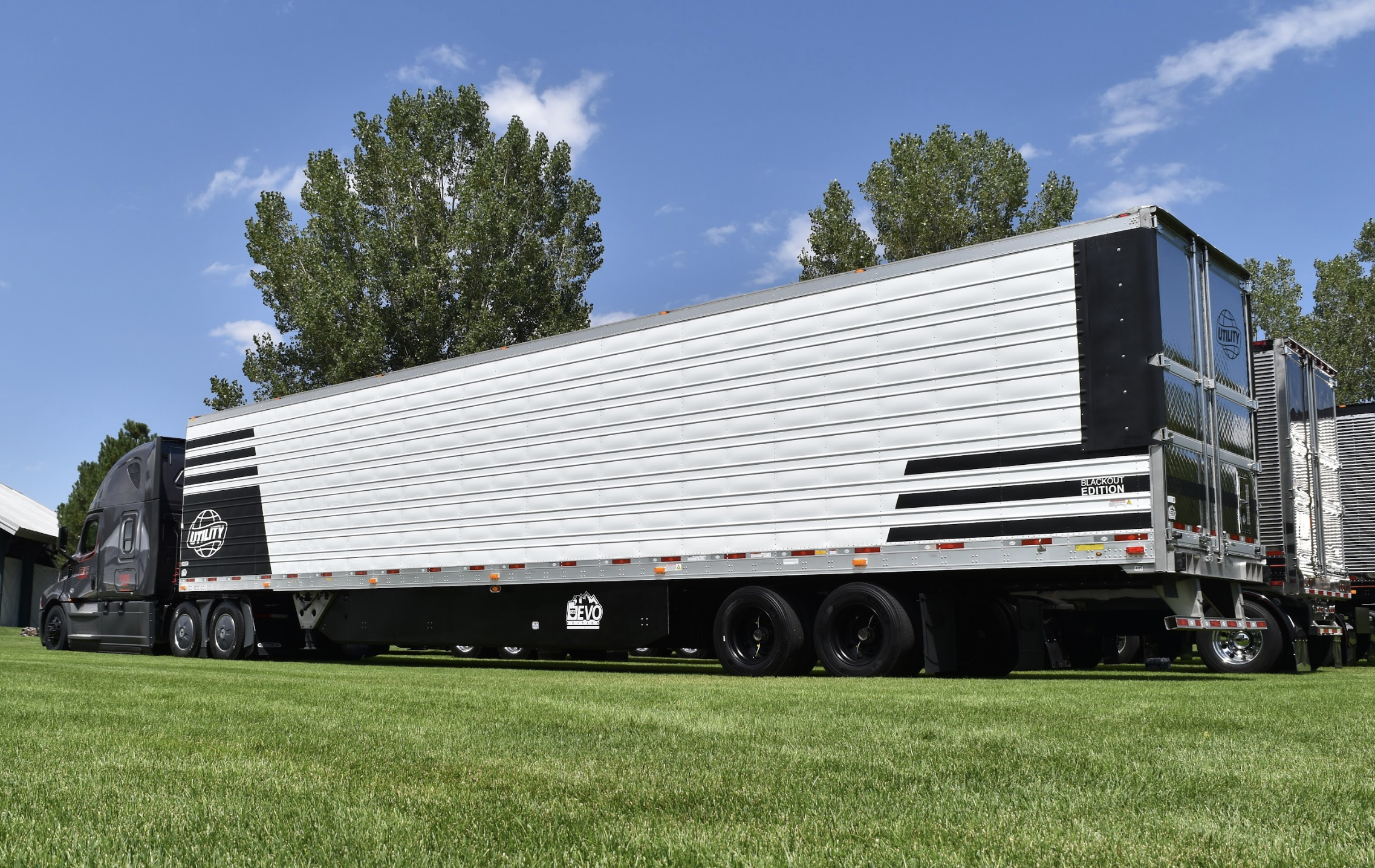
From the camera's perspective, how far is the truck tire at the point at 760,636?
13.6 meters

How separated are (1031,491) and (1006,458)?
1.36 feet

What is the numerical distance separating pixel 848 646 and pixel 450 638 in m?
6.54

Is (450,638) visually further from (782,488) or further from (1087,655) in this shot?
(1087,655)

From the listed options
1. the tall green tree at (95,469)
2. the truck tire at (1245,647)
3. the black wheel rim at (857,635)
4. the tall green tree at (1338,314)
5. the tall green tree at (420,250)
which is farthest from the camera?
the tall green tree at (95,469)

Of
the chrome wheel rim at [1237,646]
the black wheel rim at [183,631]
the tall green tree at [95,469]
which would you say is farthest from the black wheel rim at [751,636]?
the tall green tree at [95,469]

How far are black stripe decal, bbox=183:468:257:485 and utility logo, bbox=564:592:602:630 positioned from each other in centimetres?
734

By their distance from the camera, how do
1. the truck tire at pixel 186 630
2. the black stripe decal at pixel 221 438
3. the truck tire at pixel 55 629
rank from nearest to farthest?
the black stripe decal at pixel 221 438
the truck tire at pixel 186 630
the truck tire at pixel 55 629

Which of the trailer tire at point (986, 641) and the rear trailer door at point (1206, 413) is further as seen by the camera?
the trailer tire at point (986, 641)

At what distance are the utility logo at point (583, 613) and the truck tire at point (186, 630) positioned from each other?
346 inches

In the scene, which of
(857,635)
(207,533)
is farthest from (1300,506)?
(207,533)

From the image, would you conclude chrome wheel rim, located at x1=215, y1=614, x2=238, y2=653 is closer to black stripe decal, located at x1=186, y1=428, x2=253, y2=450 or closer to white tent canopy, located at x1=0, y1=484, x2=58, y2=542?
black stripe decal, located at x1=186, y1=428, x2=253, y2=450

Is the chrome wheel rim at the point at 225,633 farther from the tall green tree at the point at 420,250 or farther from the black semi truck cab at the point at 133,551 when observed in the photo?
the tall green tree at the point at 420,250

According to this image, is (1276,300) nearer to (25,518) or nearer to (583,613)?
(583,613)

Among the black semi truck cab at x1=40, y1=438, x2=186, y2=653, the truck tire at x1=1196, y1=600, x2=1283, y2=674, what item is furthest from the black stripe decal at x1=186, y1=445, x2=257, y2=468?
the truck tire at x1=1196, y1=600, x2=1283, y2=674
